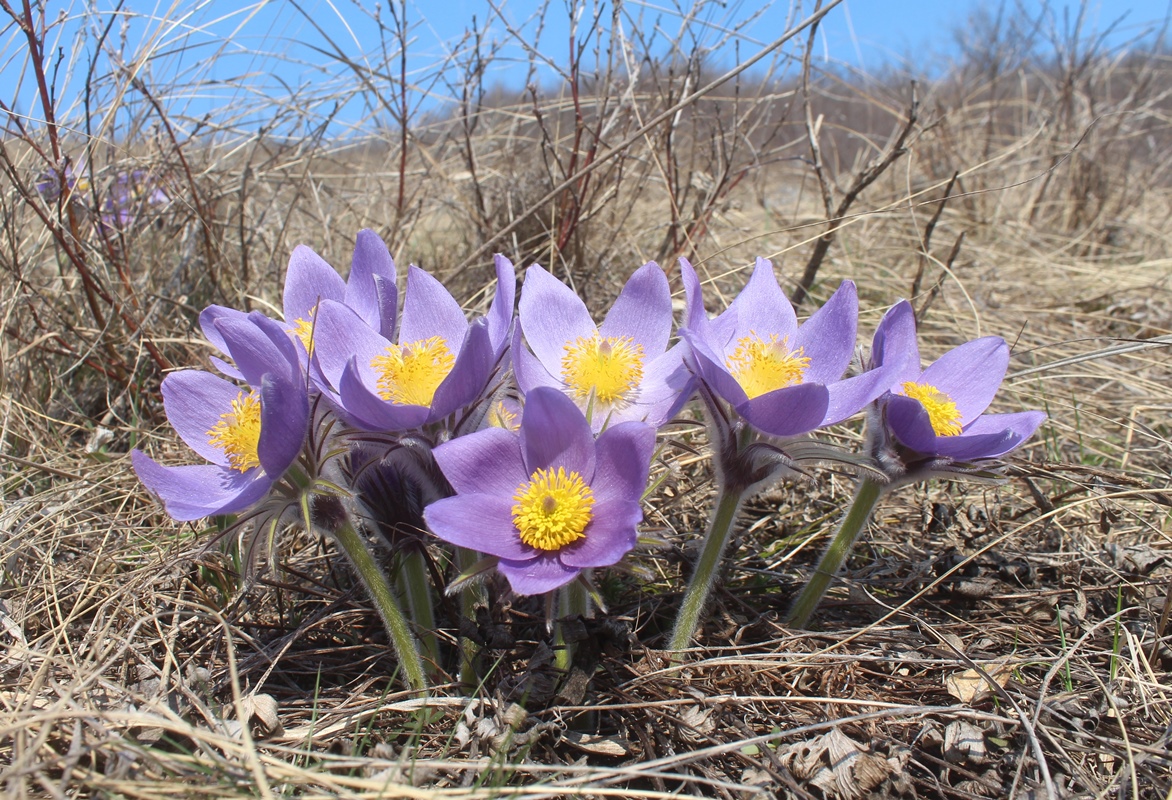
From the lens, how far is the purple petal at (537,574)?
1.29m

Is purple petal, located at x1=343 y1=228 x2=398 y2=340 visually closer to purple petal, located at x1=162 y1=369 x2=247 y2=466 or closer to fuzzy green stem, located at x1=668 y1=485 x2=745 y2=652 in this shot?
purple petal, located at x1=162 y1=369 x2=247 y2=466

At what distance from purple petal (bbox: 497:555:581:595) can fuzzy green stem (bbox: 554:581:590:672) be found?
0.13m

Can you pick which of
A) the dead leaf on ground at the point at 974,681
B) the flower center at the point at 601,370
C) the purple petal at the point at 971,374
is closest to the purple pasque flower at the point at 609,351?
the flower center at the point at 601,370

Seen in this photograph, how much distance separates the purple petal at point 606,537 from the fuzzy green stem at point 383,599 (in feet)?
1.31

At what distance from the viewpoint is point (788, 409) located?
55.0 inches

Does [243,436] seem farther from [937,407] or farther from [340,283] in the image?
[937,407]

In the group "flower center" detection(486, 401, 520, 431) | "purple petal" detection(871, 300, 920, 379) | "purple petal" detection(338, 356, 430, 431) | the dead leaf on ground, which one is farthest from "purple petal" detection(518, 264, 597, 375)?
the dead leaf on ground

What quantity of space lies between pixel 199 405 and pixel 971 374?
5.58 ft

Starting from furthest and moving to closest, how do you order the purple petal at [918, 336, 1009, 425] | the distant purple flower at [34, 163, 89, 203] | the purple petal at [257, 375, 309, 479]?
1. the distant purple flower at [34, 163, 89, 203]
2. the purple petal at [918, 336, 1009, 425]
3. the purple petal at [257, 375, 309, 479]

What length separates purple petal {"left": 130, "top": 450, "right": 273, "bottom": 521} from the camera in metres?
1.36

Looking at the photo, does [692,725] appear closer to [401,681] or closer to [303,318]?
[401,681]

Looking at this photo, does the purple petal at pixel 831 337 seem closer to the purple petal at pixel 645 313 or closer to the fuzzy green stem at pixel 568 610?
the purple petal at pixel 645 313

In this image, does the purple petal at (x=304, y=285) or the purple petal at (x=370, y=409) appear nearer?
the purple petal at (x=370, y=409)

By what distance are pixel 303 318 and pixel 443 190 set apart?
8.83 ft
